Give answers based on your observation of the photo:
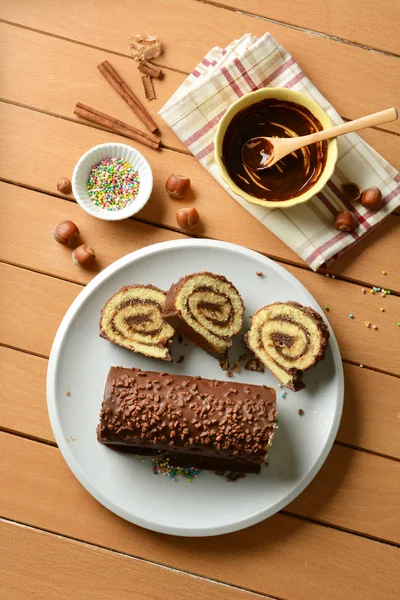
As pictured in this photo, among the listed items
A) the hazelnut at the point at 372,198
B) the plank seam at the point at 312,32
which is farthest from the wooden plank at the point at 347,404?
the plank seam at the point at 312,32

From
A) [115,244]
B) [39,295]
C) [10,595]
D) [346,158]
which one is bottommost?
[10,595]

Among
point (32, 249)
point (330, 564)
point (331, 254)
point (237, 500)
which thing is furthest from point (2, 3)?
point (330, 564)

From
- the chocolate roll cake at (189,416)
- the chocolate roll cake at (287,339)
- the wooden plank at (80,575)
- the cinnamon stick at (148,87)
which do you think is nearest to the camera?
the chocolate roll cake at (189,416)

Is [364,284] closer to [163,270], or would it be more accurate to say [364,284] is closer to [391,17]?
[163,270]

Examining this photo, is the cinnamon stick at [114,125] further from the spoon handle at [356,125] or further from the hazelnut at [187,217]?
the spoon handle at [356,125]

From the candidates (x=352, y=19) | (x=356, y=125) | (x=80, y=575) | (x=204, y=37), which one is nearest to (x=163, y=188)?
(x=204, y=37)

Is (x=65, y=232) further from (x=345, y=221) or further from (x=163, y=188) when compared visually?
(x=345, y=221)
